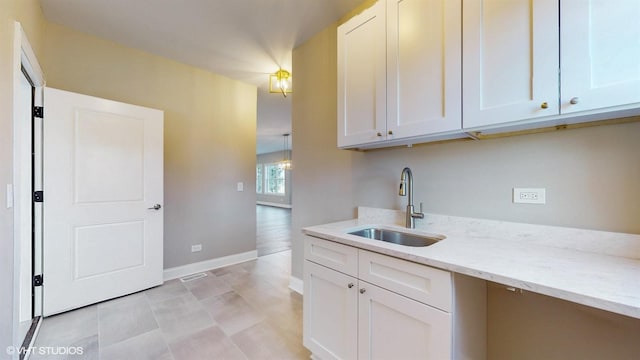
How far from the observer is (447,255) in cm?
110

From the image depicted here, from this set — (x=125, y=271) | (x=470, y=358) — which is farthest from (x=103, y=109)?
(x=470, y=358)

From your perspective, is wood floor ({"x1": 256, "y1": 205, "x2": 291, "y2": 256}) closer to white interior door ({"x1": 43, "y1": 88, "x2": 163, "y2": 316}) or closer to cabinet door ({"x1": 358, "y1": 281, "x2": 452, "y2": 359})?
white interior door ({"x1": 43, "y1": 88, "x2": 163, "y2": 316})

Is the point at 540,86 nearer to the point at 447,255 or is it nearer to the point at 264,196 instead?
the point at 447,255

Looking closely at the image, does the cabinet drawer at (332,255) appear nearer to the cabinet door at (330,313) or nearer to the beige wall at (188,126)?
the cabinet door at (330,313)

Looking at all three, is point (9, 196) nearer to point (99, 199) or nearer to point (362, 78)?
point (99, 199)

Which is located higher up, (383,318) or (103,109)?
(103,109)

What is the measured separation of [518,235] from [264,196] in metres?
11.2

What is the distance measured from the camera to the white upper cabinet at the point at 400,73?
1.34 metres

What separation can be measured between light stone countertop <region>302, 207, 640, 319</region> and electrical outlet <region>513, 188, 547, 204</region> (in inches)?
5.0

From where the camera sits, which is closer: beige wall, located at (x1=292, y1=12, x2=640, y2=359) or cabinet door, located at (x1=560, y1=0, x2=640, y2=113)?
cabinet door, located at (x1=560, y1=0, x2=640, y2=113)

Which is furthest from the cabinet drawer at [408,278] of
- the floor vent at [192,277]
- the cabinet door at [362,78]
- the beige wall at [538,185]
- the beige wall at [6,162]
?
the floor vent at [192,277]

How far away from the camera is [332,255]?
1494 mm

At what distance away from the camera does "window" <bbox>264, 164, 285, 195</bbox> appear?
11.1 meters

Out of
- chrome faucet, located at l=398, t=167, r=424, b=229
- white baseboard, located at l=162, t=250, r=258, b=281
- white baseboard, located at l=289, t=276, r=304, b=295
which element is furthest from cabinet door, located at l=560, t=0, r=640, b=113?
white baseboard, located at l=162, t=250, r=258, b=281
